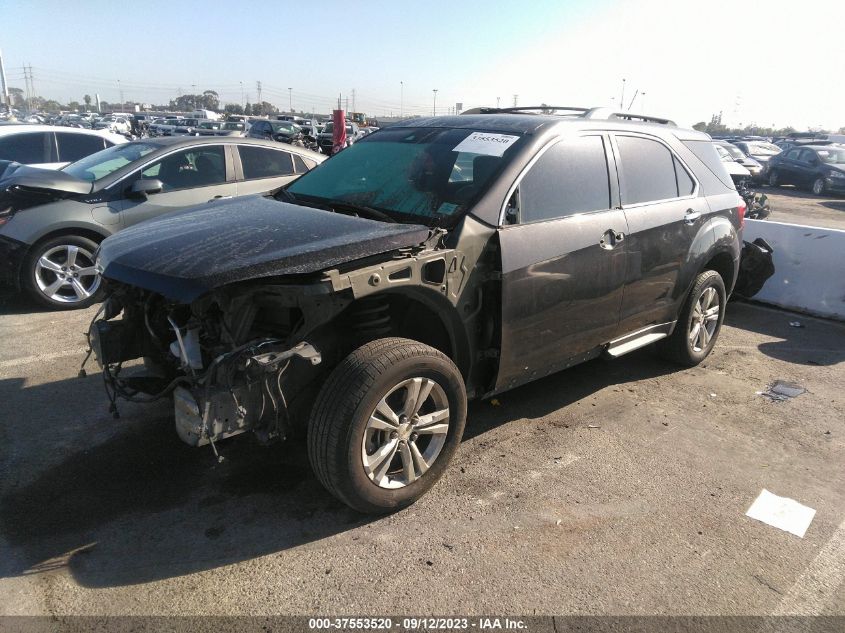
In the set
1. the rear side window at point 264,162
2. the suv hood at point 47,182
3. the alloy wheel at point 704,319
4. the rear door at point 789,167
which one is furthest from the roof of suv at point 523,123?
the rear door at point 789,167

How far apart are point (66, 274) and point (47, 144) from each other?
418 centimetres

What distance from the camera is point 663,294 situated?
4.52 meters

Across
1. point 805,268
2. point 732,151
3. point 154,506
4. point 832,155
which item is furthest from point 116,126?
point 154,506

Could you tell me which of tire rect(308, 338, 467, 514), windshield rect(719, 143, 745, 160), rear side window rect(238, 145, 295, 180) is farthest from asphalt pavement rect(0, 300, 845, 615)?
windshield rect(719, 143, 745, 160)

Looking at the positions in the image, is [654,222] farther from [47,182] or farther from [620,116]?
[47,182]

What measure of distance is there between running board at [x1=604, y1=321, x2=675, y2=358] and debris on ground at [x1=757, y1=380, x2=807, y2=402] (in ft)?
2.95

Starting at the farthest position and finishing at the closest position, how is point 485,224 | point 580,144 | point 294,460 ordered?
point 580,144 → point 294,460 → point 485,224

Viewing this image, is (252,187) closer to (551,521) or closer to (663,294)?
(663,294)

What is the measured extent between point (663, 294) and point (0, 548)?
4.23m

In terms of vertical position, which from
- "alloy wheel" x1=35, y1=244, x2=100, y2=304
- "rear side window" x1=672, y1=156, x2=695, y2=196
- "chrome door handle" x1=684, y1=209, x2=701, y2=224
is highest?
"rear side window" x1=672, y1=156, x2=695, y2=196

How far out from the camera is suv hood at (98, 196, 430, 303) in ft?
8.66

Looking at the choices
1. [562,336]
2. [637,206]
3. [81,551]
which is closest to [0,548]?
[81,551]

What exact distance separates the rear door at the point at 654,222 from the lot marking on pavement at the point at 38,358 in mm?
4342

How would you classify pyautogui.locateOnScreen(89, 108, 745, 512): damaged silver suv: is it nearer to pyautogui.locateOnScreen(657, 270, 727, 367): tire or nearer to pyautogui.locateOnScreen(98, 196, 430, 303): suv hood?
pyautogui.locateOnScreen(98, 196, 430, 303): suv hood
